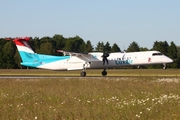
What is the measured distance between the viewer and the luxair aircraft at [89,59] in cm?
4525

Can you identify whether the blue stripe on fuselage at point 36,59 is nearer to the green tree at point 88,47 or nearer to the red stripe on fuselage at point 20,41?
the red stripe on fuselage at point 20,41

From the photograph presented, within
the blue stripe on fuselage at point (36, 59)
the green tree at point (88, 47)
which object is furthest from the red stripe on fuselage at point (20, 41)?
the green tree at point (88, 47)

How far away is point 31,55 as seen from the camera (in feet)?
170

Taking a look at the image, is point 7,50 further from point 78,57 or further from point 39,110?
point 39,110

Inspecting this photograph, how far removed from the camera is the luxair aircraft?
4525 centimetres

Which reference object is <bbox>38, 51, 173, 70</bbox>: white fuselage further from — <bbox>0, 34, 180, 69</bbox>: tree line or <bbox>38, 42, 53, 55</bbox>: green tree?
<bbox>38, 42, 53, 55</bbox>: green tree

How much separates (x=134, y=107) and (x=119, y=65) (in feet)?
111

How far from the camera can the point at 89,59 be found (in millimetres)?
47750

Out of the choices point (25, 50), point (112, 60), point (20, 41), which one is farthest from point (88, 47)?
point (112, 60)

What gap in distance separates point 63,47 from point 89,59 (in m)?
118

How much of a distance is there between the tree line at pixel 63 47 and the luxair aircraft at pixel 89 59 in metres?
43.8

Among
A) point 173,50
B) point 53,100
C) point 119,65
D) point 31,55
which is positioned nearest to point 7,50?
point 173,50

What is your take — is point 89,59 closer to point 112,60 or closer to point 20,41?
point 112,60

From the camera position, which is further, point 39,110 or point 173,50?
point 173,50
